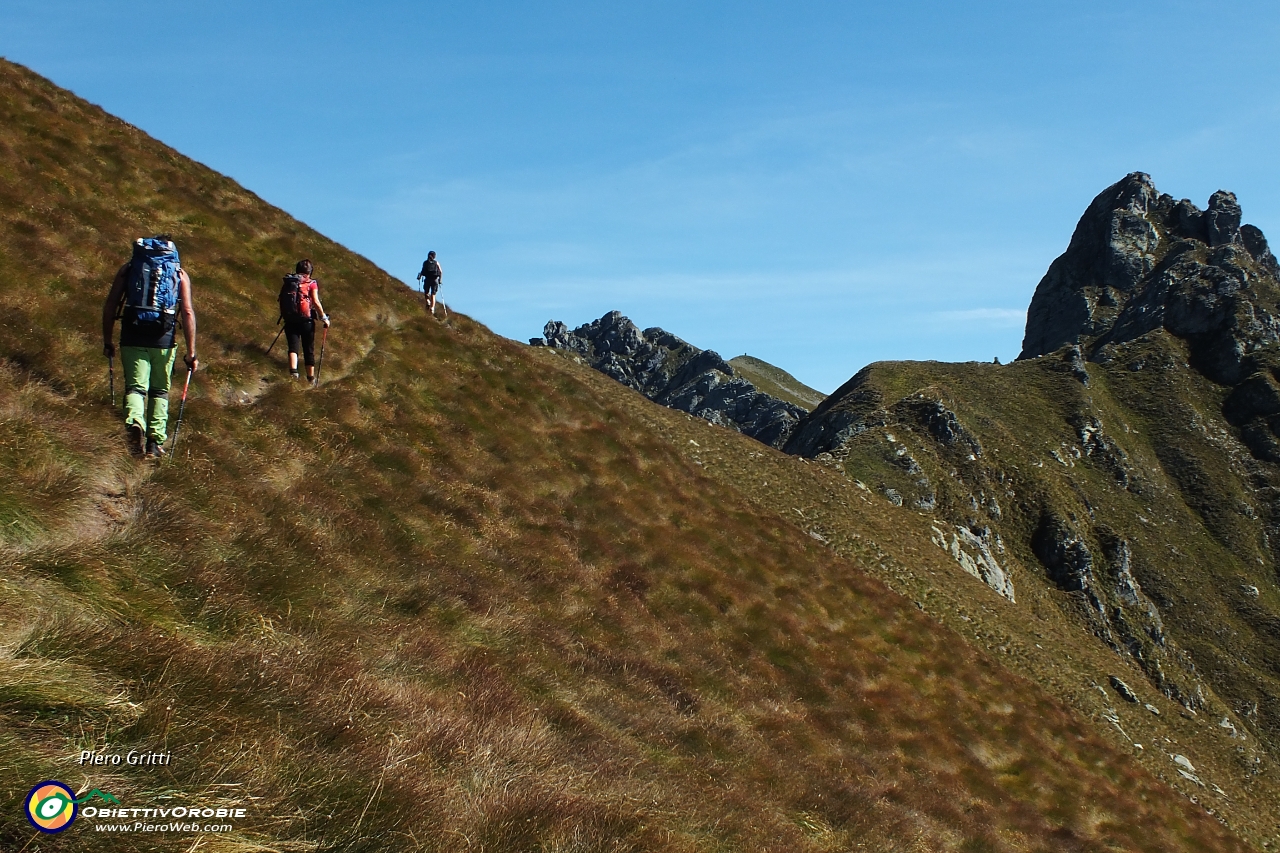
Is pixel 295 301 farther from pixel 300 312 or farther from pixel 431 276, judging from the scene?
pixel 431 276

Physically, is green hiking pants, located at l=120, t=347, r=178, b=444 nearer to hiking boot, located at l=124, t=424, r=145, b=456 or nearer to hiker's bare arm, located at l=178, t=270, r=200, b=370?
hiking boot, located at l=124, t=424, r=145, b=456

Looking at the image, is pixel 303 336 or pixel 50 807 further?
pixel 303 336

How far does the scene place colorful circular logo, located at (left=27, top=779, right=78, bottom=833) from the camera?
164 inches

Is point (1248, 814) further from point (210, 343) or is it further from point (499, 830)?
point (210, 343)

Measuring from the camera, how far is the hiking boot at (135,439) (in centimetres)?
1094

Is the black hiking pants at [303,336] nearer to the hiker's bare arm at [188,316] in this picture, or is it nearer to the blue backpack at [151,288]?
the hiker's bare arm at [188,316]

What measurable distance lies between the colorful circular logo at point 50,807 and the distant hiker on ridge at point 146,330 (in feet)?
25.9

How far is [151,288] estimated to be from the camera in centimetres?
1112

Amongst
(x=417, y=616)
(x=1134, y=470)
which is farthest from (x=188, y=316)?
(x=1134, y=470)

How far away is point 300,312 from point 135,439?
7.34 metres

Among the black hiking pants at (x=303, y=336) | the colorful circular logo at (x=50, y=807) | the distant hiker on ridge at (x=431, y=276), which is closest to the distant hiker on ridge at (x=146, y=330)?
the black hiking pants at (x=303, y=336)

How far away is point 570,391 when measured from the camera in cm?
2986

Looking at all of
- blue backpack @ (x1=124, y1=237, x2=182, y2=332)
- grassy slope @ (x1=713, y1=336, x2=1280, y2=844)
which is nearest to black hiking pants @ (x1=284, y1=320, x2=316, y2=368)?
blue backpack @ (x1=124, y1=237, x2=182, y2=332)

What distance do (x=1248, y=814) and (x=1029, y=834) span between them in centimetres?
3364
